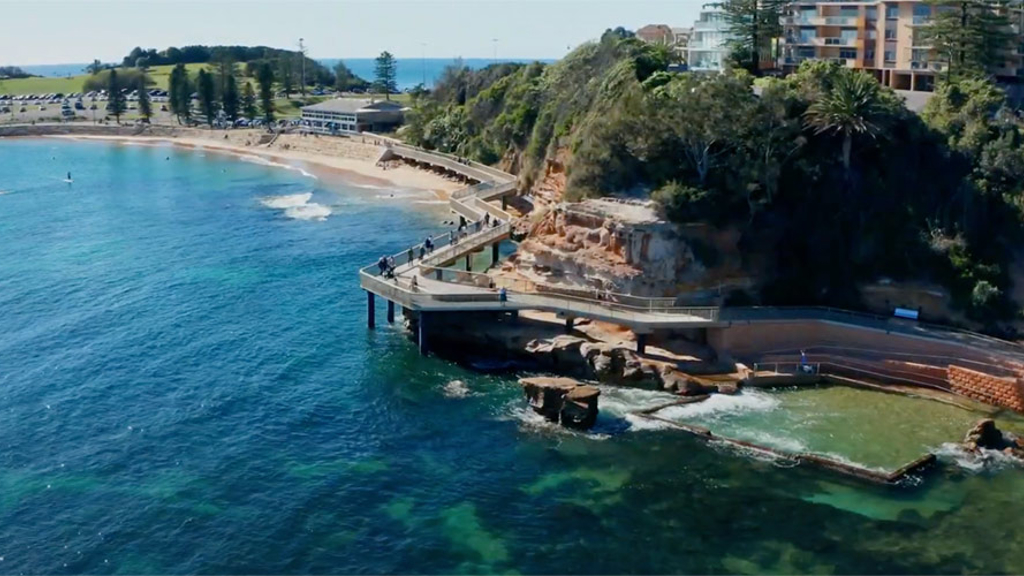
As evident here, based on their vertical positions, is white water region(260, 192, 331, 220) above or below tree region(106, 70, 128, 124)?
below

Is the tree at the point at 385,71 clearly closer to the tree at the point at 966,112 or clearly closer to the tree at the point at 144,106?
the tree at the point at 144,106

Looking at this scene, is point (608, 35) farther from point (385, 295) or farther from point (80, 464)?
point (80, 464)

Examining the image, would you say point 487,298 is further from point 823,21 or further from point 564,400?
point 823,21

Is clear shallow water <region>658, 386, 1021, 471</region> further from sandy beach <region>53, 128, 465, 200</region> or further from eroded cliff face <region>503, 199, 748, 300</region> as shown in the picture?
sandy beach <region>53, 128, 465, 200</region>

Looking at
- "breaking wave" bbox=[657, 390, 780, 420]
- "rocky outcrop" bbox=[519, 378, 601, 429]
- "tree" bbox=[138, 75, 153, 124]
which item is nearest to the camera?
"rocky outcrop" bbox=[519, 378, 601, 429]

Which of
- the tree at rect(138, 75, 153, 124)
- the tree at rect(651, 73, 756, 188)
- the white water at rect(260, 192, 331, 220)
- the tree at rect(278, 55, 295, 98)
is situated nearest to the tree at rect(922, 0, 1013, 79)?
the tree at rect(651, 73, 756, 188)

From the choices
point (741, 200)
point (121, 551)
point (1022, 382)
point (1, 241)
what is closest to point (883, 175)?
point (741, 200)

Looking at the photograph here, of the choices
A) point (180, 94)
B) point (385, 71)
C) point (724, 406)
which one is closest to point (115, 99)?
point (180, 94)
